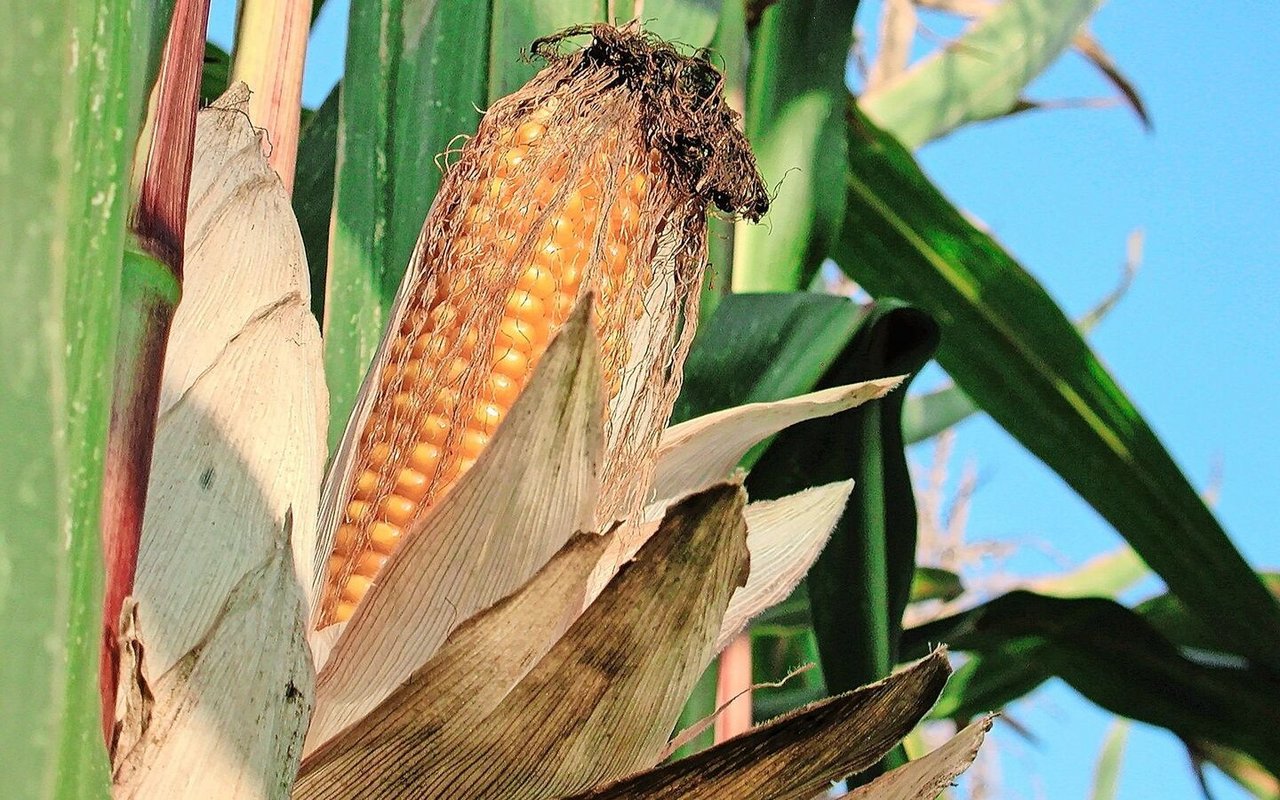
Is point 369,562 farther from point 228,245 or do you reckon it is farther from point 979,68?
point 979,68

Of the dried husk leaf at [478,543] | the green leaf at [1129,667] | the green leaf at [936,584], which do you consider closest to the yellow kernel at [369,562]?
the dried husk leaf at [478,543]

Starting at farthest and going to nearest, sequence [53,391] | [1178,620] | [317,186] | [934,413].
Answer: [934,413]
[1178,620]
[317,186]
[53,391]

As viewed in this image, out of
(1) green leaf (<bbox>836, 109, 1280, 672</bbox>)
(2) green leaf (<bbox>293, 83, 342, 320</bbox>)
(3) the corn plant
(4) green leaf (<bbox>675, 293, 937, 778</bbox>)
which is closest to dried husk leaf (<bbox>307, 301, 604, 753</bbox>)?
(3) the corn plant

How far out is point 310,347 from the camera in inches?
16.9

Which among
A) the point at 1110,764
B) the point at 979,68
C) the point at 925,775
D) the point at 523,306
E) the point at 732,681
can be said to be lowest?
the point at 1110,764

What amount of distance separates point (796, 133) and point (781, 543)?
0.38 m

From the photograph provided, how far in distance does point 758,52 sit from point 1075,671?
1.75 ft

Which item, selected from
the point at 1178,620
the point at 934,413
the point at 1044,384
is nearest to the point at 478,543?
the point at 1044,384

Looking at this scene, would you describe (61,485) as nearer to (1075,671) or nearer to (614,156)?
(614,156)

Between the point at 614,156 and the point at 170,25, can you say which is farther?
the point at 614,156

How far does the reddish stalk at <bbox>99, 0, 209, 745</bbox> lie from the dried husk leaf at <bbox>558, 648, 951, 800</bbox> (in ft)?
0.44

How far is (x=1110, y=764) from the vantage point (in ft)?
5.18

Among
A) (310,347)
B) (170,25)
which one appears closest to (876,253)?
(310,347)

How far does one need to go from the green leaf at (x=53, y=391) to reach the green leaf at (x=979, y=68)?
107cm
